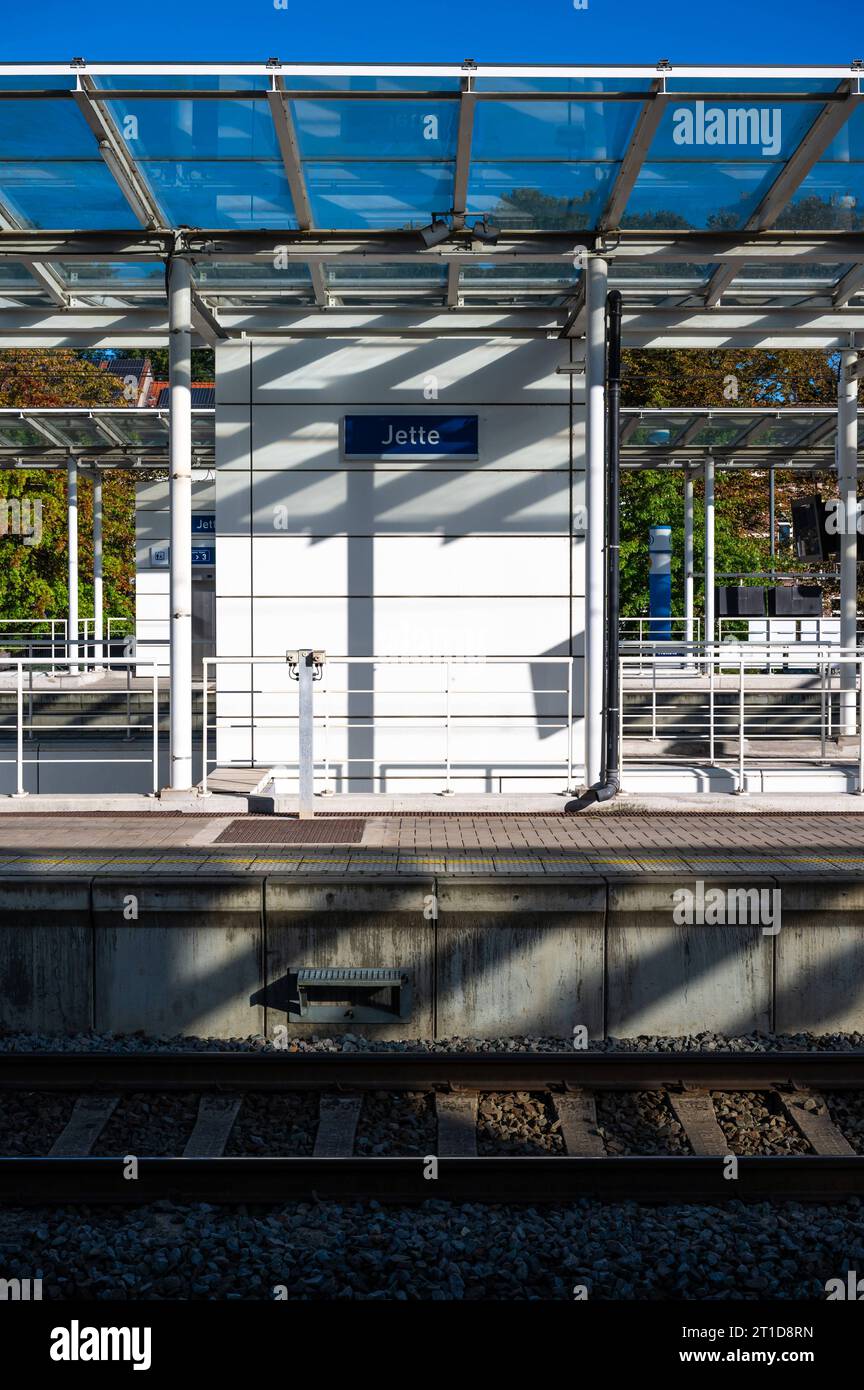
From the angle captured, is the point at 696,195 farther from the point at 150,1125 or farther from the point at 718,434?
the point at 718,434

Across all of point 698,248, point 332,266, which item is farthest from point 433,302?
point 698,248

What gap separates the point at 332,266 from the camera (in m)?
12.2

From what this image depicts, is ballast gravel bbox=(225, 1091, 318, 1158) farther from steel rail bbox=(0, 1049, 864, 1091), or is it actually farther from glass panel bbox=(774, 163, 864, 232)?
glass panel bbox=(774, 163, 864, 232)

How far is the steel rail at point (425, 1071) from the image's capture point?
6.67 metres

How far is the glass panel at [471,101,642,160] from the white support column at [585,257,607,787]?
4.49 ft

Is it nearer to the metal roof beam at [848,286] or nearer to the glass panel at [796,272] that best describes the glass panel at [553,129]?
the glass panel at [796,272]

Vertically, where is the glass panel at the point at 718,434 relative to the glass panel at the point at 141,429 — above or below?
below

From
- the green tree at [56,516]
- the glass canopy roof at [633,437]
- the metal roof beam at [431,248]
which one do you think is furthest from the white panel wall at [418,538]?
the green tree at [56,516]

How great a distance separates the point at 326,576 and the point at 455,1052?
7.09 metres

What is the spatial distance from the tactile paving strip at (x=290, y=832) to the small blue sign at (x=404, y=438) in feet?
14.2

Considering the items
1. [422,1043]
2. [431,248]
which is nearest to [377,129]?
[431,248]
